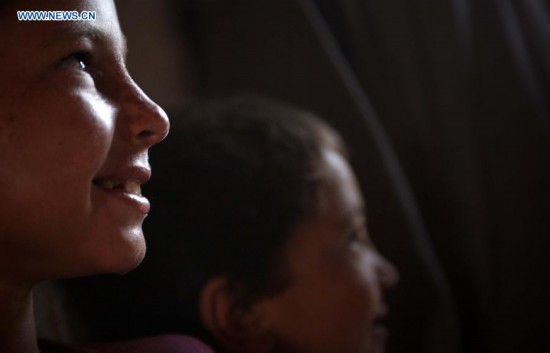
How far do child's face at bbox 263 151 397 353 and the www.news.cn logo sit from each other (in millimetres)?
333

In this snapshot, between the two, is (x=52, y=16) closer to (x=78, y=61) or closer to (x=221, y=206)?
(x=78, y=61)

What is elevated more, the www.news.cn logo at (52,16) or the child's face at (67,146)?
the www.news.cn logo at (52,16)

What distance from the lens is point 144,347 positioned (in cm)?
47

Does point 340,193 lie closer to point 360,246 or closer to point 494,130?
point 360,246

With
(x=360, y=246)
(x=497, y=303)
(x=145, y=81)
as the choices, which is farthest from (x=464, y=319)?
(x=145, y=81)

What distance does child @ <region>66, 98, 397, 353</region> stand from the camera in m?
0.62

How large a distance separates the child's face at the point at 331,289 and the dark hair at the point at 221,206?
0.01m

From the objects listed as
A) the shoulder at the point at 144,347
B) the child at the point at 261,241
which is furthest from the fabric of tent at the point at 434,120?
the shoulder at the point at 144,347

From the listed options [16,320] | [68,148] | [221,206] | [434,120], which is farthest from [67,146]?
[434,120]

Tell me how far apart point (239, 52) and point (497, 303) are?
13.7 inches

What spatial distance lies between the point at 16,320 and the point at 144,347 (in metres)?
0.08

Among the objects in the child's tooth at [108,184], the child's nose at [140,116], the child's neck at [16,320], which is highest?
the child's nose at [140,116]

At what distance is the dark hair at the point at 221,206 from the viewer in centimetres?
58

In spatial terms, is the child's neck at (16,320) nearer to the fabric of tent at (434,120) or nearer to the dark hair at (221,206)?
the dark hair at (221,206)
